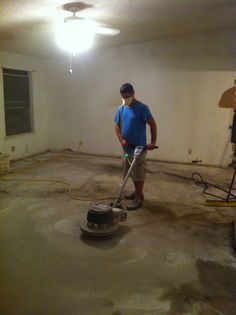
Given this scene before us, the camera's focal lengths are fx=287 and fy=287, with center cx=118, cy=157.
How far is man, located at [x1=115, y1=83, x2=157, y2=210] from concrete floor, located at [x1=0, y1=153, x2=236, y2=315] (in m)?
0.46

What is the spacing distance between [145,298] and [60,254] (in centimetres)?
91

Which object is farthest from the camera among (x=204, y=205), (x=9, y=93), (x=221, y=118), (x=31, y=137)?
(x=31, y=137)

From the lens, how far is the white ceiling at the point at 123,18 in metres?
3.19

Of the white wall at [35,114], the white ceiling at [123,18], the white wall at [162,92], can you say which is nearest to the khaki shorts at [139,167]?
the white ceiling at [123,18]

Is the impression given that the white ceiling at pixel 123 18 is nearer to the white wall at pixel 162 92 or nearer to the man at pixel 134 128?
the white wall at pixel 162 92

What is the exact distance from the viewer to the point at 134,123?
11.4 ft

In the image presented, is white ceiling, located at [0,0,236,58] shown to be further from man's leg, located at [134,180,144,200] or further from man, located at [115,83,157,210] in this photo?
man's leg, located at [134,180,144,200]

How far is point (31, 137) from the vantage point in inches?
265

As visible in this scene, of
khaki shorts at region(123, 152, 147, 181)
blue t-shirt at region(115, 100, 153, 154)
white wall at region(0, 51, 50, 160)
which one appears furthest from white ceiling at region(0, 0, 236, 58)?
khaki shorts at region(123, 152, 147, 181)

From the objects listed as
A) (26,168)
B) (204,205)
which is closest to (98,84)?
(26,168)

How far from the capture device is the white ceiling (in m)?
3.19

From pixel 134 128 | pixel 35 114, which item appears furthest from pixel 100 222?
pixel 35 114

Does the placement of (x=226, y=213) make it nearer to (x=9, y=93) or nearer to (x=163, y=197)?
(x=163, y=197)

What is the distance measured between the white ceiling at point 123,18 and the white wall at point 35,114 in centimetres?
60
